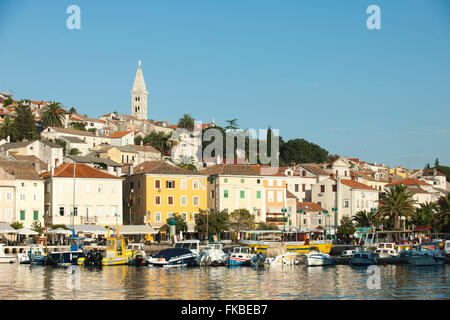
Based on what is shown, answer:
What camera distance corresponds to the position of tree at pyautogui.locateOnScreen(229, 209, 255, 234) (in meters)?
89.8

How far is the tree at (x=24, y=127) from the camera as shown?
133125 mm

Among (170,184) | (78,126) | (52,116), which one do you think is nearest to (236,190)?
(170,184)

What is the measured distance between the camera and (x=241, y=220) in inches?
3541

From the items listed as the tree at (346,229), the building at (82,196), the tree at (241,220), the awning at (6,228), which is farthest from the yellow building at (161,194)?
the tree at (346,229)

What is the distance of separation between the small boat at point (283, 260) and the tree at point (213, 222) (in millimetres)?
25136

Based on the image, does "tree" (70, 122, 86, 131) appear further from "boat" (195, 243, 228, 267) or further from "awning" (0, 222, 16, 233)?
"boat" (195, 243, 228, 267)

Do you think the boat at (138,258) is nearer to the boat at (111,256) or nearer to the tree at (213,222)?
the boat at (111,256)

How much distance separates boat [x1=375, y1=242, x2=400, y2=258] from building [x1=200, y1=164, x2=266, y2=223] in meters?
29.9

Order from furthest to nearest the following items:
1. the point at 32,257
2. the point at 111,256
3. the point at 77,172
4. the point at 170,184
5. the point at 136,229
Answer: the point at 170,184 < the point at 77,172 < the point at 136,229 < the point at 32,257 < the point at 111,256

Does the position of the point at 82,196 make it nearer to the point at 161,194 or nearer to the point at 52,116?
the point at 161,194

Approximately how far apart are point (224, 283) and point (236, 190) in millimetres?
51893

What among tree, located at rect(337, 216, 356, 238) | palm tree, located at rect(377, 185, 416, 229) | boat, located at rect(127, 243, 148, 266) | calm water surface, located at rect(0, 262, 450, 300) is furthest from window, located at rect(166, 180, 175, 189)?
calm water surface, located at rect(0, 262, 450, 300)

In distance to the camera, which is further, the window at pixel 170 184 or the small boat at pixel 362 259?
the window at pixel 170 184
